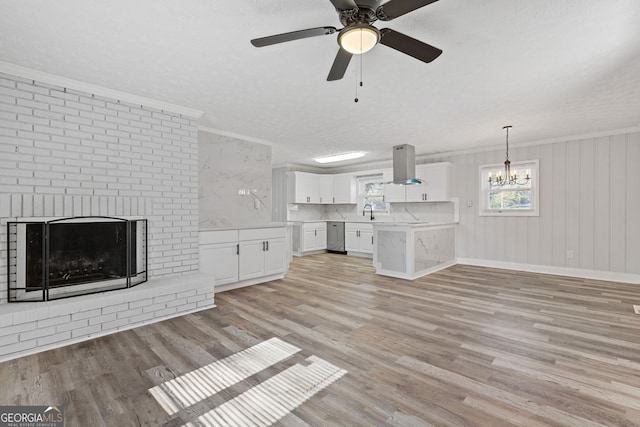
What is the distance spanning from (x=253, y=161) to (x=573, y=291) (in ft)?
17.6

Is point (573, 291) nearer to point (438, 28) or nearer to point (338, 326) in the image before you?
point (338, 326)

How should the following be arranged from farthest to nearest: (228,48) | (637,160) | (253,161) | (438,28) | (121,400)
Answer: (253,161), (637,160), (228,48), (438,28), (121,400)

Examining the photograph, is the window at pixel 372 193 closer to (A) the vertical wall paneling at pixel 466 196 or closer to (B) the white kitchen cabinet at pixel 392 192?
(B) the white kitchen cabinet at pixel 392 192

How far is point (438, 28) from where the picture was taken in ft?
7.20

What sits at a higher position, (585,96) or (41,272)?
(585,96)

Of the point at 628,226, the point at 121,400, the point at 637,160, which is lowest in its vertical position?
the point at 121,400

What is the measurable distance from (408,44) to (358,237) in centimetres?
620

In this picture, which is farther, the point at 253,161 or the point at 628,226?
the point at 253,161

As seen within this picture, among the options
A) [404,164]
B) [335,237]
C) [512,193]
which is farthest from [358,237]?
[512,193]

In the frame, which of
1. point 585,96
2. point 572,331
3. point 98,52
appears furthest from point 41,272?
point 585,96

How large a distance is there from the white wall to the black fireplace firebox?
6167mm

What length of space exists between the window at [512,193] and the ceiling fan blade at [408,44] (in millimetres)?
4921

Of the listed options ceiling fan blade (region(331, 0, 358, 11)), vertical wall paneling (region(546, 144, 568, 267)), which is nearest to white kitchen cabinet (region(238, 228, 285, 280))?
ceiling fan blade (region(331, 0, 358, 11))

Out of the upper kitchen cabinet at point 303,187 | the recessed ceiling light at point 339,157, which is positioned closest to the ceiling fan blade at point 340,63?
the recessed ceiling light at point 339,157
